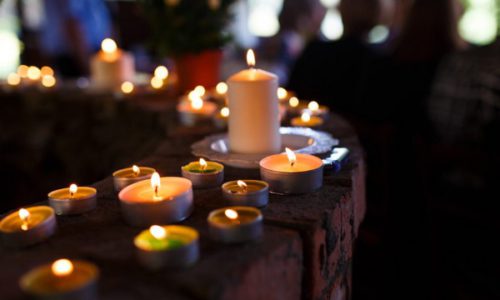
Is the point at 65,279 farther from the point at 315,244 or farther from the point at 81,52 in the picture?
the point at 81,52

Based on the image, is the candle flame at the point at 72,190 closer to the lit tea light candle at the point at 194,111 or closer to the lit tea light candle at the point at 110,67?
the lit tea light candle at the point at 194,111

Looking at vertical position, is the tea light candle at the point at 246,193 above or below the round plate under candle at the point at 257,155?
below

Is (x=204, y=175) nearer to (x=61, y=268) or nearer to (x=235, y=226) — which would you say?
(x=235, y=226)

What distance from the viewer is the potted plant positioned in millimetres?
2645

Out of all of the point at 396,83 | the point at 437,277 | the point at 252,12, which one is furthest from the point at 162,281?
the point at 252,12

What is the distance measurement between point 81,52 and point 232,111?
4278 mm

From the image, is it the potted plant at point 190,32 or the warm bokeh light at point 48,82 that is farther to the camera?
the warm bokeh light at point 48,82

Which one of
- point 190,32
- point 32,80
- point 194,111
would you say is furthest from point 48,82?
point 194,111

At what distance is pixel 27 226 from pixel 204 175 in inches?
17.6

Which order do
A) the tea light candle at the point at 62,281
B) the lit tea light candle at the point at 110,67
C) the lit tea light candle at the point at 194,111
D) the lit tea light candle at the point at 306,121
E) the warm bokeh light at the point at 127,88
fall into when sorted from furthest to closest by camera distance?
the lit tea light candle at the point at 110,67 → the warm bokeh light at the point at 127,88 → the lit tea light candle at the point at 194,111 → the lit tea light candle at the point at 306,121 → the tea light candle at the point at 62,281

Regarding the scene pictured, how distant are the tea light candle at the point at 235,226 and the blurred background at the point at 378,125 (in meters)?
1.17

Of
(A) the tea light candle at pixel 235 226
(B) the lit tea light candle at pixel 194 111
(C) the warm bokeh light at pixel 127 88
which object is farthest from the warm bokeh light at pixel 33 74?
(A) the tea light candle at pixel 235 226

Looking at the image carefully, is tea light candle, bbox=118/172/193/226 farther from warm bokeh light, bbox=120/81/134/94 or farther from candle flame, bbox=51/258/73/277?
warm bokeh light, bbox=120/81/134/94

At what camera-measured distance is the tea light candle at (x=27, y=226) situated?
3.36 ft
